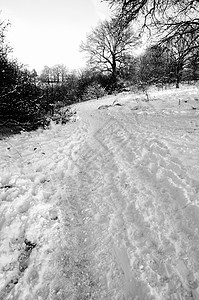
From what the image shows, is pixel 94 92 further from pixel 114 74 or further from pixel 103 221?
pixel 103 221

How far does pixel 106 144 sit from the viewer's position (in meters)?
7.05

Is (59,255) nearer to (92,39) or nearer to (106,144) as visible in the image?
(106,144)

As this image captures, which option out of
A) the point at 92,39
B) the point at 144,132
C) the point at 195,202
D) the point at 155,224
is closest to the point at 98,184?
the point at 155,224

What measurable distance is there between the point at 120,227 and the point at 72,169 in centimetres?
268

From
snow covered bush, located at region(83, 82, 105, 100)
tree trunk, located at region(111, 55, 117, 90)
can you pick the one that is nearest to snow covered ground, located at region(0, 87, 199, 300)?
snow covered bush, located at region(83, 82, 105, 100)

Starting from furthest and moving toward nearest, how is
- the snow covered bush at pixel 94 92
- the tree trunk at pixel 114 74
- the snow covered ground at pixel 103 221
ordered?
the tree trunk at pixel 114 74 < the snow covered bush at pixel 94 92 < the snow covered ground at pixel 103 221

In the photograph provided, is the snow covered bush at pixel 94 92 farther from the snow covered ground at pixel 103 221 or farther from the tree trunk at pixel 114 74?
the snow covered ground at pixel 103 221

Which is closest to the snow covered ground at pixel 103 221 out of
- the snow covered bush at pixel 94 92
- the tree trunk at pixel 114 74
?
the snow covered bush at pixel 94 92

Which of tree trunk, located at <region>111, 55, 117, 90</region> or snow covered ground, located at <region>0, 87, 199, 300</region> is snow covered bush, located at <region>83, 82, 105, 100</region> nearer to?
tree trunk, located at <region>111, 55, 117, 90</region>

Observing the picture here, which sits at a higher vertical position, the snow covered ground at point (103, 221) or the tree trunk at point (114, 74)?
the tree trunk at point (114, 74)

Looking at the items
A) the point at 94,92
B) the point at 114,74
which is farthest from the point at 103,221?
the point at 114,74

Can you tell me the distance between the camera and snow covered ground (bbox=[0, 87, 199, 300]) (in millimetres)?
2383

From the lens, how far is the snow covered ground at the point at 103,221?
2.38 metres

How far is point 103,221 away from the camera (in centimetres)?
342
